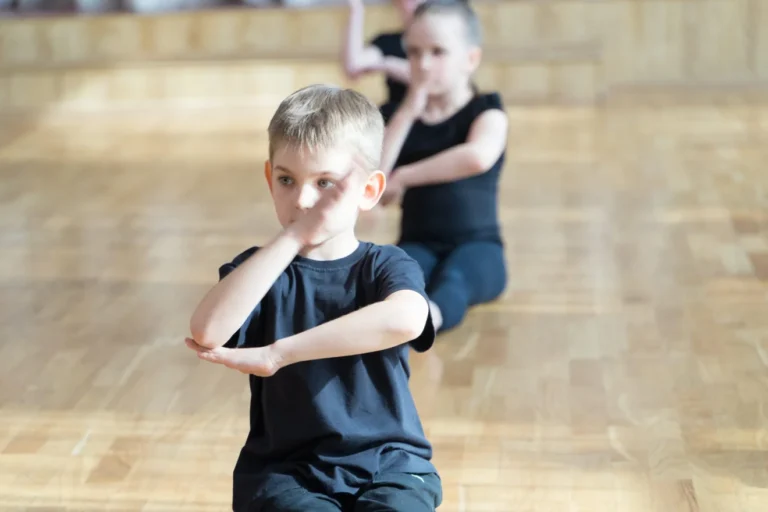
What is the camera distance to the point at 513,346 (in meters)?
2.42

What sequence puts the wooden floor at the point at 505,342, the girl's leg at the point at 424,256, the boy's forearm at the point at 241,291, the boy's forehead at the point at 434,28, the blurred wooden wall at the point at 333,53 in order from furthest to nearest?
the blurred wooden wall at the point at 333,53, the girl's leg at the point at 424,256, the boy's forehead at the point at 434,28, the wooden floor at the point at 505,342, the boy's forearm at the point at 241,291

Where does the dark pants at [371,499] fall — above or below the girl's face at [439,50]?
below

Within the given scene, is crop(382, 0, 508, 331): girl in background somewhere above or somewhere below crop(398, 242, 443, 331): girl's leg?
above

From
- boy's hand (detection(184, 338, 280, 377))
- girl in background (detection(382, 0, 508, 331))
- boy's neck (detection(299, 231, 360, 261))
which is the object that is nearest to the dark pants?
boy's hand (detection(184, 338, 280, 377))

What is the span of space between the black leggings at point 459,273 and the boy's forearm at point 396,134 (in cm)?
22

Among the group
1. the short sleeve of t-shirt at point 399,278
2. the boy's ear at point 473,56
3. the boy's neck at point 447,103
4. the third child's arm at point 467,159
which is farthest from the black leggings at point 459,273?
the short sleeve of t-shirt at point 399,278

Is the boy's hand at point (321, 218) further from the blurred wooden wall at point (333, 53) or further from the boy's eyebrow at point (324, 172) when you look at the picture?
the blurred wooden wall at point (333, 53)

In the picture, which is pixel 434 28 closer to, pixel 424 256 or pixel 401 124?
pixel 401 124

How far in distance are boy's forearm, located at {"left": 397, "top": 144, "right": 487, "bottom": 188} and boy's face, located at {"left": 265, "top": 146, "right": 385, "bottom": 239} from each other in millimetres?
1189

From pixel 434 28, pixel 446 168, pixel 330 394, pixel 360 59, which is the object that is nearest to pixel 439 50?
pixel 434 28

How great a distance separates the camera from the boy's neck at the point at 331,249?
1333 millimetres

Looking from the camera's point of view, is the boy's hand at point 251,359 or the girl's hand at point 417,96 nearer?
the boy's hand at point 251,359

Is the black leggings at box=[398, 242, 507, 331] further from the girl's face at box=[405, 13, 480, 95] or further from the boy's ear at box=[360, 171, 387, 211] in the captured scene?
the boy's ear at box=[360, 171, 387, 211]

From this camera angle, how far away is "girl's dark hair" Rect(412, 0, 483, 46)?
2504mm
